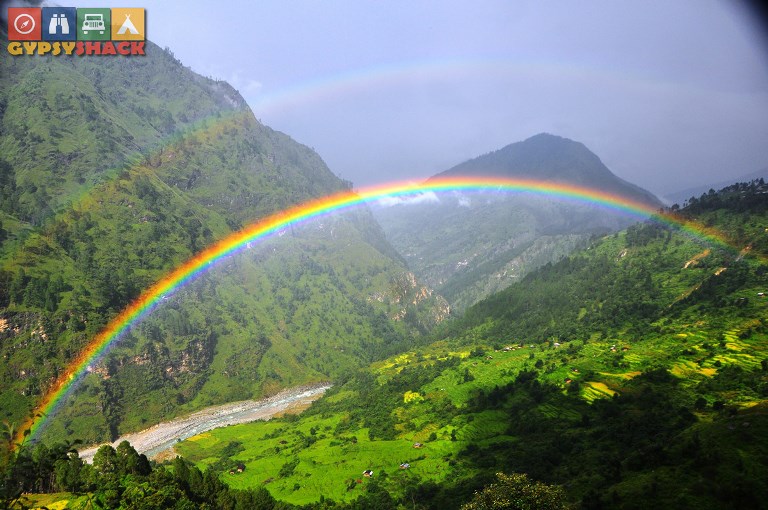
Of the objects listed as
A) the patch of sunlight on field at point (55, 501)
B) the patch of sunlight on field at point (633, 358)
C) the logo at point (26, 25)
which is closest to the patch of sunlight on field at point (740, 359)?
the patch of sunlight on field at point (633, 358)

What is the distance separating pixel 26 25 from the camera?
18412cm

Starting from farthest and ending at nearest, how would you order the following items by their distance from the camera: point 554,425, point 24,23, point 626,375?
point 24,23 → point 626,375 → point 554,425

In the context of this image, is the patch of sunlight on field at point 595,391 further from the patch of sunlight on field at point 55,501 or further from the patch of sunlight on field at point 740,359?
the patch of sunlight on field at point 55,501

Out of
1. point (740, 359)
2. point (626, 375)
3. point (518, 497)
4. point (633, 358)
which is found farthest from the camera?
A: point (633, 358)

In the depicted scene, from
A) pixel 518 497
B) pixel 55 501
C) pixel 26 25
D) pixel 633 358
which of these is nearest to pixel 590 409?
pixel 633 358

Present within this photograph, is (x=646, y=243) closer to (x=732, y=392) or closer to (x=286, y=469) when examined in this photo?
(x=732, y=392)

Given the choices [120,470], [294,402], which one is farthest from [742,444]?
[294,402]

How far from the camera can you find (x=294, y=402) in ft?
620

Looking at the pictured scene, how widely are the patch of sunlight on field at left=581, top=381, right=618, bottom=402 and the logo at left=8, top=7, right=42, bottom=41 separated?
759ft

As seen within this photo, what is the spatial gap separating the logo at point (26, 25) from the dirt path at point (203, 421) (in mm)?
162804

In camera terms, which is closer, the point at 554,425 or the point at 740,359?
the point at 740,359

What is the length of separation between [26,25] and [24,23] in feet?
3.79

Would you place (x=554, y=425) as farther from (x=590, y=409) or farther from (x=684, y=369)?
(x=684, y=369)

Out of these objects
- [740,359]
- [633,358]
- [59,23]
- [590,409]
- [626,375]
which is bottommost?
[590,409]
